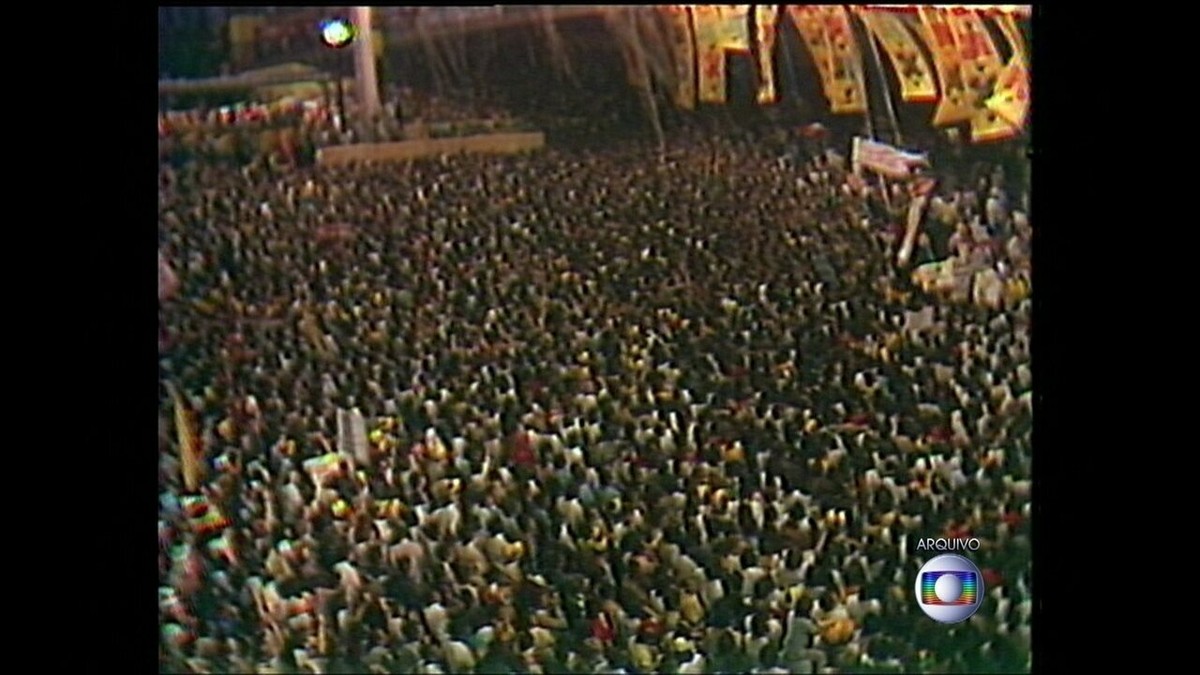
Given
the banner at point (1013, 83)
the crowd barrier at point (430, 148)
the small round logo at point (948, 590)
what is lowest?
the small round logo at point (948, 590)

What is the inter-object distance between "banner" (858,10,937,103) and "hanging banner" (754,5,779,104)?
0.11 meters

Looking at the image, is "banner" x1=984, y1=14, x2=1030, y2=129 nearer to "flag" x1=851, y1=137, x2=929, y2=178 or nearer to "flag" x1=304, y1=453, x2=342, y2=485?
"flag" x1=851, y1=137, x2=929, y2=178

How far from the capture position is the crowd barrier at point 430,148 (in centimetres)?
159

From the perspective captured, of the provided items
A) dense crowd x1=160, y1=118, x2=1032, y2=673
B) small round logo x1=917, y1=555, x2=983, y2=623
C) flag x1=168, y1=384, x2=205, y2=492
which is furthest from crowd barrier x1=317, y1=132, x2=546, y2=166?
small round logo x1=917, y1=555, x2=983, y2=623

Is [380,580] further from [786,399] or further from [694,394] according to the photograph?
[786,399]

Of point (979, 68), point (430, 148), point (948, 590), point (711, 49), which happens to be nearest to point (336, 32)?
point (430, 148)

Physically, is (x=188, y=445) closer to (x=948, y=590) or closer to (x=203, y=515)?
(x=203, y=515)

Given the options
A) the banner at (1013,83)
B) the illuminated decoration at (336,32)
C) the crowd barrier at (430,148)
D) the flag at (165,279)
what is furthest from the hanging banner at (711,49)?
the flag at (165,279)

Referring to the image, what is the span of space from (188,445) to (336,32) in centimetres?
56

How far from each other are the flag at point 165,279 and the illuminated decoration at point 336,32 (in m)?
0.35

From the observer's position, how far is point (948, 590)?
5.07 ft

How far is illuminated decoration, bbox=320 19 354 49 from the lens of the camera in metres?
1.59

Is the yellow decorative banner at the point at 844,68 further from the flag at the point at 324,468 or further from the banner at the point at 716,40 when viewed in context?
the flag at the point at 324,468
